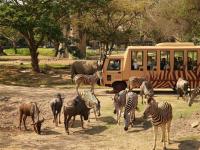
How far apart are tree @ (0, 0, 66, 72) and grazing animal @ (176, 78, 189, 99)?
13.3 m

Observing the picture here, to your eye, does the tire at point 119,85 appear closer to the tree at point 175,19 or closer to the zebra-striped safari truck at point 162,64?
the zebra-striped safari truck at point 162,64

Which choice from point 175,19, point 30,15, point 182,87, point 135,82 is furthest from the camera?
point 175,19

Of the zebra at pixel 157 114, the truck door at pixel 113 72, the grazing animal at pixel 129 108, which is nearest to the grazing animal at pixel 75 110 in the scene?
the grazing animal at pixel 129 108

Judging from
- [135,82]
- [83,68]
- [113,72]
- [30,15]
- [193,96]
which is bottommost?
[193,96]

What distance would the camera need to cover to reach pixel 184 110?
21688 millimetres

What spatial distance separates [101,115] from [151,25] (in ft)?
156

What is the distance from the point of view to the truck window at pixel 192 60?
2636 centimetres

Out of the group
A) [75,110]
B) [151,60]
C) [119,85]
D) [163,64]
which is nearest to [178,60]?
[163,64]

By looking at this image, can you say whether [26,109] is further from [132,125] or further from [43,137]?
[132,125]

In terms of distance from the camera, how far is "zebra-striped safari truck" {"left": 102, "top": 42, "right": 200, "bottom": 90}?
A: 2638 centimetres

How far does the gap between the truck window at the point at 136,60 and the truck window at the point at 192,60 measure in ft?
8.92

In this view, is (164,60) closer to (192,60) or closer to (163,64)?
(163,64)

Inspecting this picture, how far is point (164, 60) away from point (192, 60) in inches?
63.1

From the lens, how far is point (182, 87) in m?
24.7
